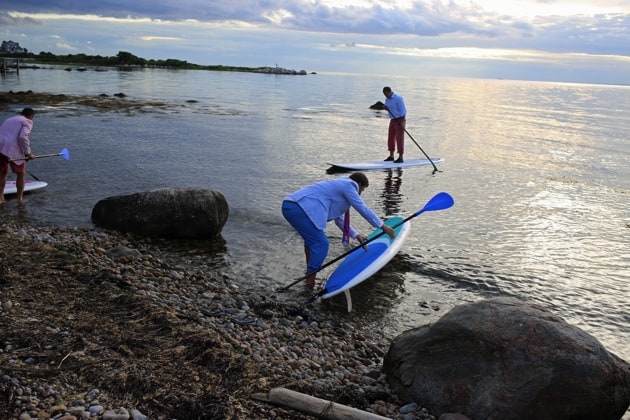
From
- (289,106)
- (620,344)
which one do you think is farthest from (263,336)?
(289,106)

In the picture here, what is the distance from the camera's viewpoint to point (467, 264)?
33.8 ft

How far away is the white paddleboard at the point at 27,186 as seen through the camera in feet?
42.8

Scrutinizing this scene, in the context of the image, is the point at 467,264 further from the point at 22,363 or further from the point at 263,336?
the point at 22,363

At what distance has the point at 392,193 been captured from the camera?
53.4 feet

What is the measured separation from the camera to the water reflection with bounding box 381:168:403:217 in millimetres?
14402

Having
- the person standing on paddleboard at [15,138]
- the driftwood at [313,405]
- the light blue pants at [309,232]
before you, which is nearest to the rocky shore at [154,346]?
the driftwood at [313,405]

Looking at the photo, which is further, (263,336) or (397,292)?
(397,292)

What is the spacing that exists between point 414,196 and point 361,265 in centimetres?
757

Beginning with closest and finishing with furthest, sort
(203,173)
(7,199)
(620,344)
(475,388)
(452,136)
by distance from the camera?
(475,388) < (620,344) < (7,199) < (203,173) < (452,136)

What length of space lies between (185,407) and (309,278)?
4.40m

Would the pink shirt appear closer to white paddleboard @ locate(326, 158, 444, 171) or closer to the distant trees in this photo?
white paddleboard @ locate(326, 158, 444, 171)

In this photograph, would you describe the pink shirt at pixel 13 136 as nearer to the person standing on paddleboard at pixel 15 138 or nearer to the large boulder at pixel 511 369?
the person standing on paddleboard at pixel 15 138

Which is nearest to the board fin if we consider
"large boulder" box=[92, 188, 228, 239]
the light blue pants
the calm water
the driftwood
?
the calm water

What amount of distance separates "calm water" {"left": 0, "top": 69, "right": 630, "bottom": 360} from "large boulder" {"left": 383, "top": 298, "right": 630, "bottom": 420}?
7.33 feet
